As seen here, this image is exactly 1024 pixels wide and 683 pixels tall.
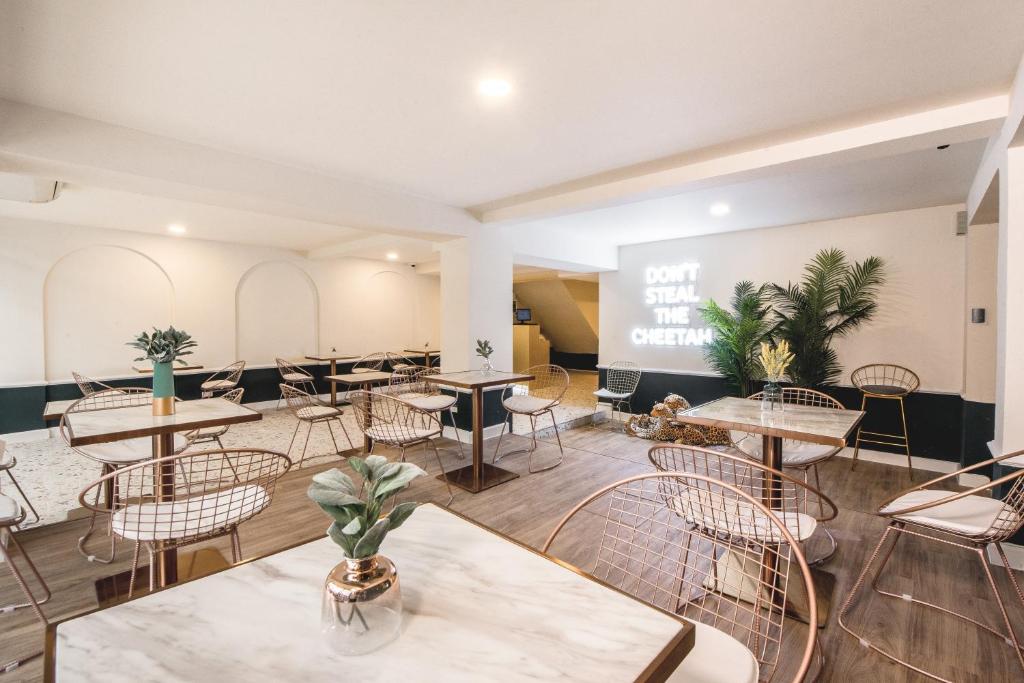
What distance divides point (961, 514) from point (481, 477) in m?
2.97

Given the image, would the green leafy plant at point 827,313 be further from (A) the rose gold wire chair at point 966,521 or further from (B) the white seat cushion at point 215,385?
(B) the white seat cushion at point 215,385

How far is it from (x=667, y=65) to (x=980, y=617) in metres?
3.05

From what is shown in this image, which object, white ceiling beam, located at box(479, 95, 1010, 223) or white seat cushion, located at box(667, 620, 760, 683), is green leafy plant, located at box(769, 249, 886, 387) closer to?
white ceiling beam, located at box(479, 95, 1010, 223)

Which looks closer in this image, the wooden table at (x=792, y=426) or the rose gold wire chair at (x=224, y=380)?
the wooden table at (x=792, y=426)

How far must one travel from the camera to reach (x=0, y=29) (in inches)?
73.9

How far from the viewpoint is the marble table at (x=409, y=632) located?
0.76 m

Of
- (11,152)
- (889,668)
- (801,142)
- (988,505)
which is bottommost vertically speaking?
(889,668)

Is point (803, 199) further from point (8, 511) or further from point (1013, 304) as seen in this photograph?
point (8, 511)

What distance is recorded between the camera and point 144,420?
2.38m

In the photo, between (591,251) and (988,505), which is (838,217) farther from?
(988,505)

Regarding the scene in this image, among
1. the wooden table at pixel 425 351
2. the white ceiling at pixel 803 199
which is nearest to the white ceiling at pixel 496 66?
the white ceiling at pixel 803 199

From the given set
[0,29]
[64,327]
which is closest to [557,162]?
[0,29]

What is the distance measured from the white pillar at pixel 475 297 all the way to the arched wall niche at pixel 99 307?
14.3 ft

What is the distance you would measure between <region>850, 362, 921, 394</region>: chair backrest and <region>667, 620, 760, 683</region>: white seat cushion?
4.44 m
